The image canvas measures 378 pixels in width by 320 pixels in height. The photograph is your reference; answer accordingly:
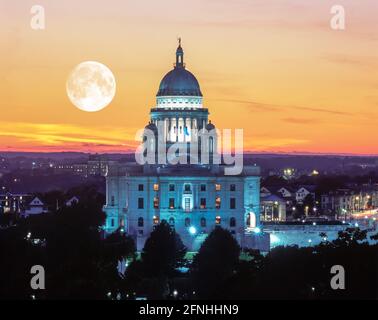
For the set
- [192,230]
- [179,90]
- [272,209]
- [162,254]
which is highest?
[179,90]

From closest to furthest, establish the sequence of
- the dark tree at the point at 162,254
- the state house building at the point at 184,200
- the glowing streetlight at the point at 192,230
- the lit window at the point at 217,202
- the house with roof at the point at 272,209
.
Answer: the dark tree at the point at 162,254, the glowing streetlight at the point at 192,230, the state house building at the point at 184,200, the lit window at the point at 217,202, the house with roof at the point at 272,209

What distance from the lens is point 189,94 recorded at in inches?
6043

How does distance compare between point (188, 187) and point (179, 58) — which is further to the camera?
point (179, 58)

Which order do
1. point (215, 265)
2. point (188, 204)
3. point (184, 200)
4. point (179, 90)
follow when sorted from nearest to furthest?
1. point (215, 265)
2. point (184, 200)
3. point (188, 204)
4. point (179, 90)

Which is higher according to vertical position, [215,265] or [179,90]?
[179,90]

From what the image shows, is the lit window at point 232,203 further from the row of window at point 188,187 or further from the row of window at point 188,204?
the row of window at point 188,187

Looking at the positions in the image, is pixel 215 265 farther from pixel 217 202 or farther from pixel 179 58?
pixel 179 58

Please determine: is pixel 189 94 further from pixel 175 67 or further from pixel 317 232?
pixel 317 232

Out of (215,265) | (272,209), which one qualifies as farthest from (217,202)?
(215,265)

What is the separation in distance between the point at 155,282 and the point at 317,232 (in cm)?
4808

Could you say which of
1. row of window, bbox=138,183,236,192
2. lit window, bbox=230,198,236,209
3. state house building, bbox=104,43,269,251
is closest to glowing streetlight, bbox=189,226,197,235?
state house building, bbox=104,43,269,251

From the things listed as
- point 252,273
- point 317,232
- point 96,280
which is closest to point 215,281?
point 252,273

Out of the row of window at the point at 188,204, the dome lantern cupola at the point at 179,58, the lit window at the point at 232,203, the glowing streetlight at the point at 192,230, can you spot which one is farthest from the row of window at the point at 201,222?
the dome lantern cupola at the point at 179,58
